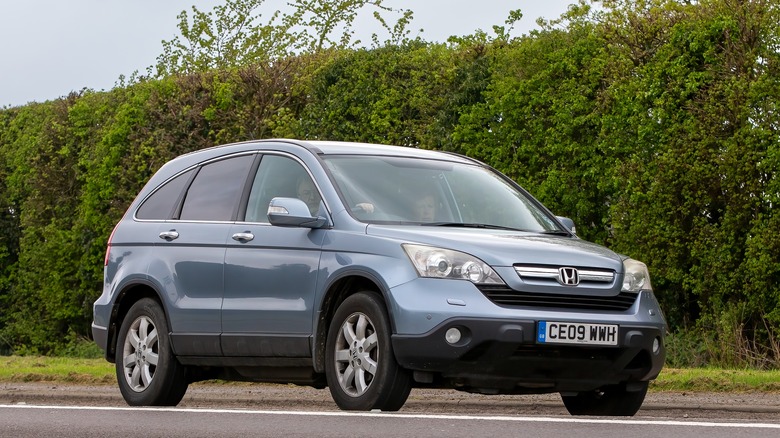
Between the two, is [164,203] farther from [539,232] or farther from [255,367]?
[539,232]

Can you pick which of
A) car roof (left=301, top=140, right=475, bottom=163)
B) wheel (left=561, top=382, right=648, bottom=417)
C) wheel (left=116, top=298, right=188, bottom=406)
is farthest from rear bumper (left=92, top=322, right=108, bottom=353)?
wheel (left=561, top=382, right=648, bottom=417)

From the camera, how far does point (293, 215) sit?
966 cm

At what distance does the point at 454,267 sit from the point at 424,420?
1085 millimetres

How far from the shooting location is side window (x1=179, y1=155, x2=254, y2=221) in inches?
429

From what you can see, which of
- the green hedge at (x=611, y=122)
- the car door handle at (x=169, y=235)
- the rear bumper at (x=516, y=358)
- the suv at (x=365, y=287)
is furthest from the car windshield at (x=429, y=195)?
the green hedge at (x=611, y=122)

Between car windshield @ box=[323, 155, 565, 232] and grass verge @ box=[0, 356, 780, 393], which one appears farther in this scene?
grass verge @ box=[0, 356, 780, 393]

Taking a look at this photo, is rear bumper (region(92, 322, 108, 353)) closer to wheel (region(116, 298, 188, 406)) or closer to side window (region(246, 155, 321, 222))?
wheel (region(116, 298, 188, 406))

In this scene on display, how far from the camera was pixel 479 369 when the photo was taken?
8867mm

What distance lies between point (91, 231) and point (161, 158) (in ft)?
6.83

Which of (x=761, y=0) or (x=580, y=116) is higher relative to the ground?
(x=761, y=0)

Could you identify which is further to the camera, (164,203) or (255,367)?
(164,203)

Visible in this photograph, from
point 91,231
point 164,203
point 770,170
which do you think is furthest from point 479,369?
point 91,231

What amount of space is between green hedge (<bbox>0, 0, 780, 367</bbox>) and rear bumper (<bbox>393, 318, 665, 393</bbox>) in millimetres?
5587

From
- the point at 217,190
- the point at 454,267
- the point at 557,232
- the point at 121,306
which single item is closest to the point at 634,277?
the point at 557,232
